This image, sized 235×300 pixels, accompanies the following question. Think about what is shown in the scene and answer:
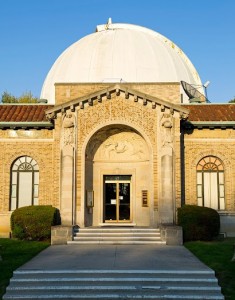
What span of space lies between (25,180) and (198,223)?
410 inches

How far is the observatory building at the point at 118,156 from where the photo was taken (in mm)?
21578

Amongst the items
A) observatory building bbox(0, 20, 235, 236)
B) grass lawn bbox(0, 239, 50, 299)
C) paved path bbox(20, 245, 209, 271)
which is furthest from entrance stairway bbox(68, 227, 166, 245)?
grass lawn bbox(0, 239, 50, 299)

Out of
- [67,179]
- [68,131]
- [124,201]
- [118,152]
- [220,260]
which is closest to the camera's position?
[220,260]

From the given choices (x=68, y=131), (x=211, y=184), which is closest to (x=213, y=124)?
(x=211, y=184)

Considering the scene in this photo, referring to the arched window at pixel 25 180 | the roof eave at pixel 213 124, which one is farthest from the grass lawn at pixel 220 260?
the arched window at pixel 25 180

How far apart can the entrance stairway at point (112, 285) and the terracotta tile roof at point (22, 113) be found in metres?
13.4

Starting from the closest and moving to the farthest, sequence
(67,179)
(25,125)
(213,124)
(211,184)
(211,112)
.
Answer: (67,179)
(213,124)
(25,125)
(211,184)
(211,112)

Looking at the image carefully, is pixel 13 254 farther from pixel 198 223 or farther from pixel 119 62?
pixel 119 62

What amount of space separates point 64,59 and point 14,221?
20.3 metres

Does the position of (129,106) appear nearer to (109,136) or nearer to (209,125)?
(109,136)

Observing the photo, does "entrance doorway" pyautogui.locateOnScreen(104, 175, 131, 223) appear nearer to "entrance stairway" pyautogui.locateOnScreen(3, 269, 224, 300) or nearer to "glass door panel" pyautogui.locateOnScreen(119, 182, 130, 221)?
"glass door panel" pyautogui.locateOnScreen(119, 182, 130, 221)

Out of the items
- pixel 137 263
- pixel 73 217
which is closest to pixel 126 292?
pixel 137 263

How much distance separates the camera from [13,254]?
53.2 ft

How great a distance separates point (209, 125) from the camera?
23750mm
